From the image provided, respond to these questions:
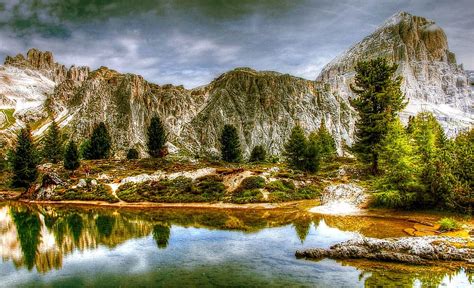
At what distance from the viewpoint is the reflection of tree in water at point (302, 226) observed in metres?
29.8

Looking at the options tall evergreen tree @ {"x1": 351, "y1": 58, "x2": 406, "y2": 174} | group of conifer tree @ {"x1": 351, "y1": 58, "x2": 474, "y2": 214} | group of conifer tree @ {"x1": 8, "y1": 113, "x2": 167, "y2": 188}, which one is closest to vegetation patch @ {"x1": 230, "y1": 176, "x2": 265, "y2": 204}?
tall evergreen tree @ {"x1": 351, "y1": 58, "x2": 406, "y2": 174}

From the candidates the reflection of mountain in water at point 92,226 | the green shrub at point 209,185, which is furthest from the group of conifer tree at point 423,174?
the green shrub at point 209,185

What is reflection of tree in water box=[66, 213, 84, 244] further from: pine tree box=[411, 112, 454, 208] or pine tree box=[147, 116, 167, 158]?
pine tree box=[147, 116, 167, 158]

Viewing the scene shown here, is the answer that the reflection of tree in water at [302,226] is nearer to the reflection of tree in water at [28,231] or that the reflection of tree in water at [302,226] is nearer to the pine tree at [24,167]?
the reflection of tree in water at [28,231]

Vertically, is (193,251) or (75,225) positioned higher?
(75,225)

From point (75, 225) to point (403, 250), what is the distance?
103 feet

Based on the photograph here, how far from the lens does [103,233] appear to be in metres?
33.5

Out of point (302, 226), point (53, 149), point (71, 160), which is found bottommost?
point (302, 226)

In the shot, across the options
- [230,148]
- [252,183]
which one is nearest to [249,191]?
[252,183]

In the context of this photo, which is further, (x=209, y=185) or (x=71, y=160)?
(x=71, y=160)

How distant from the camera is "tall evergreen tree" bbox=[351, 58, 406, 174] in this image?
5066cm

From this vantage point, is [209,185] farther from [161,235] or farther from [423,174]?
[423,174]

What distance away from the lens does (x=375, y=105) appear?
172 ft

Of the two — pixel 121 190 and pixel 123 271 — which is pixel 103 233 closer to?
pixel 123 271
